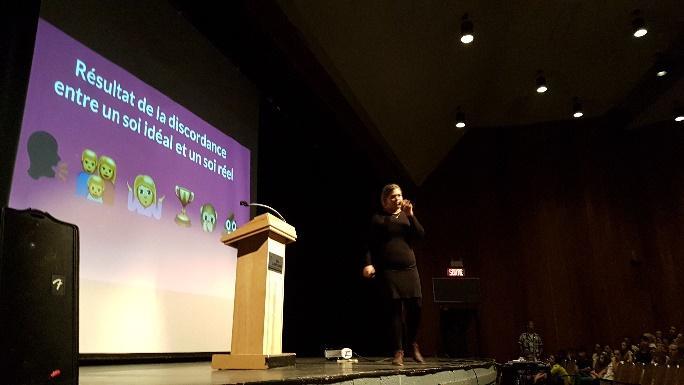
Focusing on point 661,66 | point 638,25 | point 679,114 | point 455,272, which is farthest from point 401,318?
point 679,114

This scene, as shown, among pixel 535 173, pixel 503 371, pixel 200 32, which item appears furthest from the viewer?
pixel 535 173

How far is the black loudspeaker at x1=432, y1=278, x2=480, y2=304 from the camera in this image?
7.72 meters

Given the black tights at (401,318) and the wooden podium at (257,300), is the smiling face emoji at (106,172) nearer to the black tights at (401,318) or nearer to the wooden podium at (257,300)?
the wooden podium at (257,300)

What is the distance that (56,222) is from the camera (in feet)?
4.21

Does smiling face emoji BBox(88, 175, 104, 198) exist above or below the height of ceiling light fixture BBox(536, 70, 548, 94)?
below

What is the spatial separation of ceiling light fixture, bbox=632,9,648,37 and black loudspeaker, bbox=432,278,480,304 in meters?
3.99

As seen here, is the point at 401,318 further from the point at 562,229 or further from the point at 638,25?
the point at 562,229

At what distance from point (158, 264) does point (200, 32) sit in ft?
6.60

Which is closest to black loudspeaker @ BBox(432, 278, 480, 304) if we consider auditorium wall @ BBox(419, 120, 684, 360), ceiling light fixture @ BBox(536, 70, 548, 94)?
auditorium wall @ BBox(419, 120, 684, 360)

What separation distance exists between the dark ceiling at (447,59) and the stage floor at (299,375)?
2.72 meters

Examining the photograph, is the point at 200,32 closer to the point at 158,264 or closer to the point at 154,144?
the point at 154,144

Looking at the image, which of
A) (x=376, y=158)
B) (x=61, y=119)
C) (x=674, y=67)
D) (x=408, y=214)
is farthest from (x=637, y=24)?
(x=61, y=119)

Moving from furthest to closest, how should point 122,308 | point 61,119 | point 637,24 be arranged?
point 637,24, point 122,308, point 61,119

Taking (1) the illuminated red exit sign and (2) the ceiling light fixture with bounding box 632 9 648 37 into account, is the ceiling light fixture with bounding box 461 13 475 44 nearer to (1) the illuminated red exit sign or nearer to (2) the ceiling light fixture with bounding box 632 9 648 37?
(2) the ceiling light fixture with bounding box 632 9 648 37
